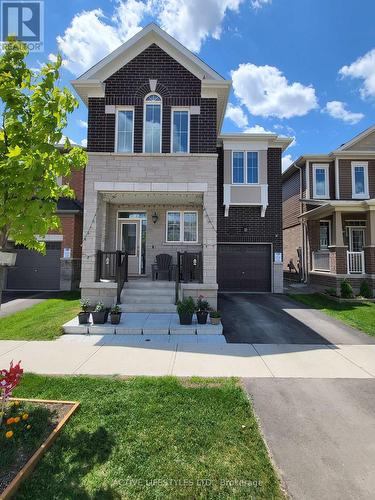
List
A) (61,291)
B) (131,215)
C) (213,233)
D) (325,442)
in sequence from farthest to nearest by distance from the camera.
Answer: (61,291), (131,215), (213,233), (325,442)

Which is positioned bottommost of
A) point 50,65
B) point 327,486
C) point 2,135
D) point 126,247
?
point 327,486

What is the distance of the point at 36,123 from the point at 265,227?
12.2 meters

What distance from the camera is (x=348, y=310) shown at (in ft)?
33.5

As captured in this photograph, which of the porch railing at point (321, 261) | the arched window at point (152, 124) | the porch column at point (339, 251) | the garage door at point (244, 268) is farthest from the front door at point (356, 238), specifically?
the arched window at point (152, 124)

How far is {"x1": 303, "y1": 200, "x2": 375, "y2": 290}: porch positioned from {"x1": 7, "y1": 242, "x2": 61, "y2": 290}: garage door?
1362 cm

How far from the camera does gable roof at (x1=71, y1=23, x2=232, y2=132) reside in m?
9.64

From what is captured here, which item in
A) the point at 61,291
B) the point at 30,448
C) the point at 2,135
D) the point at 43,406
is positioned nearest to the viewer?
the point at 30,448

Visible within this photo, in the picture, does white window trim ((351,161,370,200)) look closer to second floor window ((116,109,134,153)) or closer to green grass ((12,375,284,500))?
second floor window ((116,109,134,153))

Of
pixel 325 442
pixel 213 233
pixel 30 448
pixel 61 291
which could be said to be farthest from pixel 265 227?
pixel 30 448

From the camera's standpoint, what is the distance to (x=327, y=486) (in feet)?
8.41

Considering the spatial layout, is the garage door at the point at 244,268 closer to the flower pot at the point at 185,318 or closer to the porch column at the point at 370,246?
the porch column at the point at 370,246

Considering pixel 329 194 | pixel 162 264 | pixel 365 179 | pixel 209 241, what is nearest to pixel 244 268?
pixel 162 264

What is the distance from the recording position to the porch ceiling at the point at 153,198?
988cm

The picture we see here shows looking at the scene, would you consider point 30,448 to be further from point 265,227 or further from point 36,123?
point 265,227
